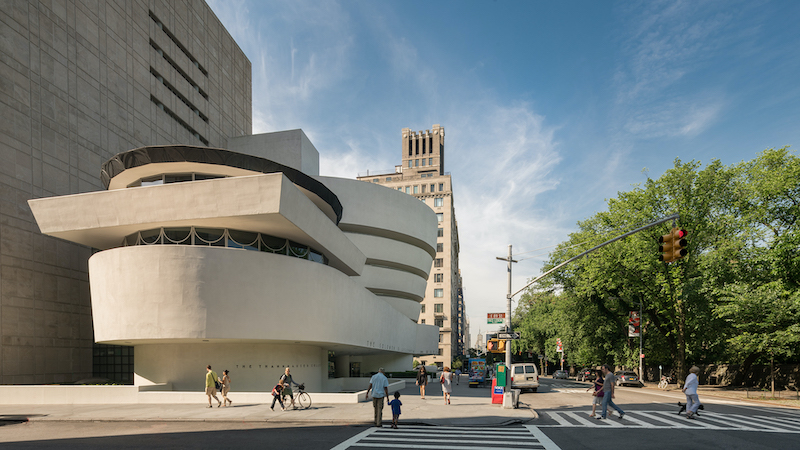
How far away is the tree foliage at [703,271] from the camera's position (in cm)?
2888

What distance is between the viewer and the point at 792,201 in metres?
30.7

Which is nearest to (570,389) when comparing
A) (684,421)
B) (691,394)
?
(691,394)

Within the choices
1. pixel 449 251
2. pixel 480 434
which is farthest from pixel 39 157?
pixel 449 251

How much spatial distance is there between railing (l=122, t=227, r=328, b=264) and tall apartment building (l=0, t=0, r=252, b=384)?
7733 millimetres

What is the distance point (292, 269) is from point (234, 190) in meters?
5.38

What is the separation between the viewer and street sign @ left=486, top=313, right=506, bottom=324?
22.4 m

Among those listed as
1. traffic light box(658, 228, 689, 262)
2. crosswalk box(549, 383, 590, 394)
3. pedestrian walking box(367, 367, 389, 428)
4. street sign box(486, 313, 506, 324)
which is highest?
traffic light box(658, 228, 689, 262)

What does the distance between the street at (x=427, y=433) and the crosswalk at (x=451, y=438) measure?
23 mm

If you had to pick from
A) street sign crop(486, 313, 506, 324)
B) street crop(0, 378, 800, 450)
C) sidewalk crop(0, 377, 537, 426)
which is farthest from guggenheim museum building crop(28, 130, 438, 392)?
street sign crop(486, 313, 506, 324)

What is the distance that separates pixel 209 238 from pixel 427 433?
1546 centimetres

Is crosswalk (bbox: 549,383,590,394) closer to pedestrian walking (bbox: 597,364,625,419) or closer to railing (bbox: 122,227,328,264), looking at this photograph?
pedestrian walking (bbox: 597,364,625,419)

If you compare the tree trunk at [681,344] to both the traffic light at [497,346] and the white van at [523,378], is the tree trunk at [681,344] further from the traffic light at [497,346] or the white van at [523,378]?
the traffic light at [497,346]

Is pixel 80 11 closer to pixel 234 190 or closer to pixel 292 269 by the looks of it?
pixel 234 190

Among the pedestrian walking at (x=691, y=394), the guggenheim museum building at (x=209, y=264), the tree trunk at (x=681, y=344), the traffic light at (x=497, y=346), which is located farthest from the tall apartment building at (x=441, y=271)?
the pedestrian walking at (x=691, y=394)
